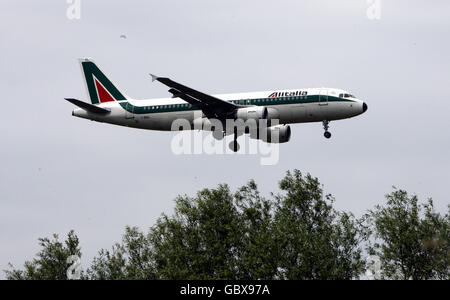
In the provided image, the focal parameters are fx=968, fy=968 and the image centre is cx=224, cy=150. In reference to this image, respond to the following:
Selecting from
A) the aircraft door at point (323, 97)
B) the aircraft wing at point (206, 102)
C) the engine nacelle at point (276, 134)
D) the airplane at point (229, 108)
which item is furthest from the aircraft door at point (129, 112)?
the aircraft door at point (323, 97)

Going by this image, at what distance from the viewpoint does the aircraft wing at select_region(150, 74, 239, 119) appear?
7107 centimetres

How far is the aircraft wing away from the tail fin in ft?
31.5

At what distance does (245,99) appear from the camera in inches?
2923

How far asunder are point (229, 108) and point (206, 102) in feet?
6.11

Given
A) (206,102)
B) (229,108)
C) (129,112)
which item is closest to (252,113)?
(229,108)

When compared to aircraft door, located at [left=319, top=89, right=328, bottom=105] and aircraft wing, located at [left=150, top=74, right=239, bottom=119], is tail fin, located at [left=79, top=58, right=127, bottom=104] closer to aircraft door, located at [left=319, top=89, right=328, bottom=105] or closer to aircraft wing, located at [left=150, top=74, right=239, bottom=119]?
aircraft wing, located at [left=150, top=74, right=239, bottom=119]

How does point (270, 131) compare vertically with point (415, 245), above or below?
above

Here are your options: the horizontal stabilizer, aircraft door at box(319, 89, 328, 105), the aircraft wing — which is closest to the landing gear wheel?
the aircraft wing

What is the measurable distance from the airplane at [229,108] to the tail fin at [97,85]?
119 mm

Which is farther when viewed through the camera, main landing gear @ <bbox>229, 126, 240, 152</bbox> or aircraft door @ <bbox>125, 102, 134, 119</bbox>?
aircraft door @ <bbox>125, 102, 134, 119</bbox>
